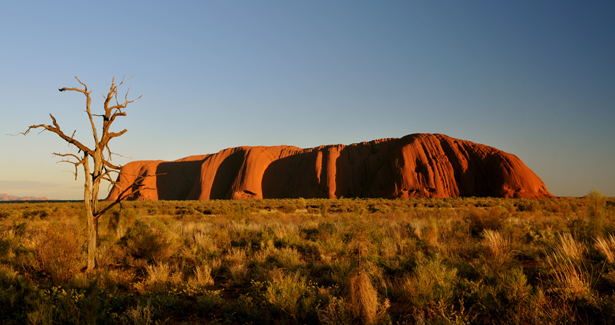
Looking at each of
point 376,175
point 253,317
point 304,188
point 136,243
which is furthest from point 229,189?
point 253,317

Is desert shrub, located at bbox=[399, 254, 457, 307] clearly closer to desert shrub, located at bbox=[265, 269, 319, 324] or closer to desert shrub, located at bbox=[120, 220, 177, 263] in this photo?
desert shrub, located at bbox=[265, 269, 319, 324]

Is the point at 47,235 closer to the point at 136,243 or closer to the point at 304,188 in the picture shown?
the point at 136,243

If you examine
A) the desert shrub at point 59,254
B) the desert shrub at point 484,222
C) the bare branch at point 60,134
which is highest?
the bare branch at point 60,134

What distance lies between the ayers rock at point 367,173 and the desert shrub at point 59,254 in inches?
1806

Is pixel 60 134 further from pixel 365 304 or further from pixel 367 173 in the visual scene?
pixel 367 173

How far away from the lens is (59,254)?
6.14 metres

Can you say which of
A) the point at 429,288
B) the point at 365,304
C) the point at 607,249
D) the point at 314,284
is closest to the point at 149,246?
the point at 314,284

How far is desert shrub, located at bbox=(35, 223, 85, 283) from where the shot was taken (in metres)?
5.82

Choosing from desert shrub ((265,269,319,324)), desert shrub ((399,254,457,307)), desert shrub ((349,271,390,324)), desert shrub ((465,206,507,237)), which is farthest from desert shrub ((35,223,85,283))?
desert shrub ((465,206,507,237))

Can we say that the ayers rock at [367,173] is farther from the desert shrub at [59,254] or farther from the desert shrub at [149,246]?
the desert shrub at [59,254]

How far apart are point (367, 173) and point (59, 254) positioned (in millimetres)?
61026

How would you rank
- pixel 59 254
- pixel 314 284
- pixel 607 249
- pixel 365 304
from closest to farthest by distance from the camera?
pixel 365 304 < pixel 314 284 < pixel 59 254 < pixel 607 249

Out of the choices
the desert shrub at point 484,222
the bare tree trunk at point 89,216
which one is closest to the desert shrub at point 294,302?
the bare tree trunk at point 89,216

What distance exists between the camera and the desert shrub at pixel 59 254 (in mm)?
5818
